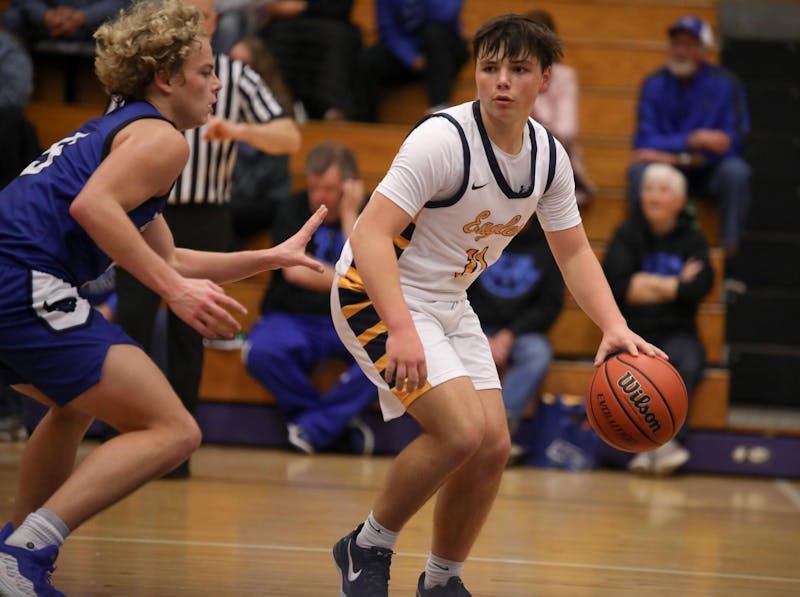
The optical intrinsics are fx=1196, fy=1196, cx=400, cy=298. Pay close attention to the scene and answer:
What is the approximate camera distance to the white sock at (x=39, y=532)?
9.34 feet

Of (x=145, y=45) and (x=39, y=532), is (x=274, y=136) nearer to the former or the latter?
(x=145, y=45)

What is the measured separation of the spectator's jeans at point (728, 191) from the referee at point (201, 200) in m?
2.57

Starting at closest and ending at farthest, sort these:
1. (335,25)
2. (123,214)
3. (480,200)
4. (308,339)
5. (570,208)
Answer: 1. (123,214)
2. (480,200)
3. (570,208)
4. (308,339)
5. (335,25)

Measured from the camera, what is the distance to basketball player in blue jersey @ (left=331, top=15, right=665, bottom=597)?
10.00 feet

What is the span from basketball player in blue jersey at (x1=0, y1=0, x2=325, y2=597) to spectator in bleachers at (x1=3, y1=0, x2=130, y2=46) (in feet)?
14.0

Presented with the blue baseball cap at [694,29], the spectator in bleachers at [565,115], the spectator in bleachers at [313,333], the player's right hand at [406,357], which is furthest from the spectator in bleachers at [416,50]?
the player's right hand at [406,357]

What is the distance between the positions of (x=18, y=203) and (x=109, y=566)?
→ 1285 millimetres

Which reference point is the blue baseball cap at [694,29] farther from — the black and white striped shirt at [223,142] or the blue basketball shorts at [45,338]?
the blue basketball shorts at [45,338]

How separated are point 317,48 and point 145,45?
16.1ft

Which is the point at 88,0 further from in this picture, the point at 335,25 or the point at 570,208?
the point at 570,208

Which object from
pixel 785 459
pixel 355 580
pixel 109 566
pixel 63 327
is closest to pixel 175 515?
pixel 109 566

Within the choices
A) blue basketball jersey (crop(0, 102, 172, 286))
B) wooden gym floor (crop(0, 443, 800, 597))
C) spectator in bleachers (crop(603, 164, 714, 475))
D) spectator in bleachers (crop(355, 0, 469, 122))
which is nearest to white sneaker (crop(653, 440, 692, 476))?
spectator in bleachers (crop(603, 164, 714, 475))

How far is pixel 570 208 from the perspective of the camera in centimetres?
339

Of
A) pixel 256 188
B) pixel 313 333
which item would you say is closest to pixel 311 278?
pixel 313 333
